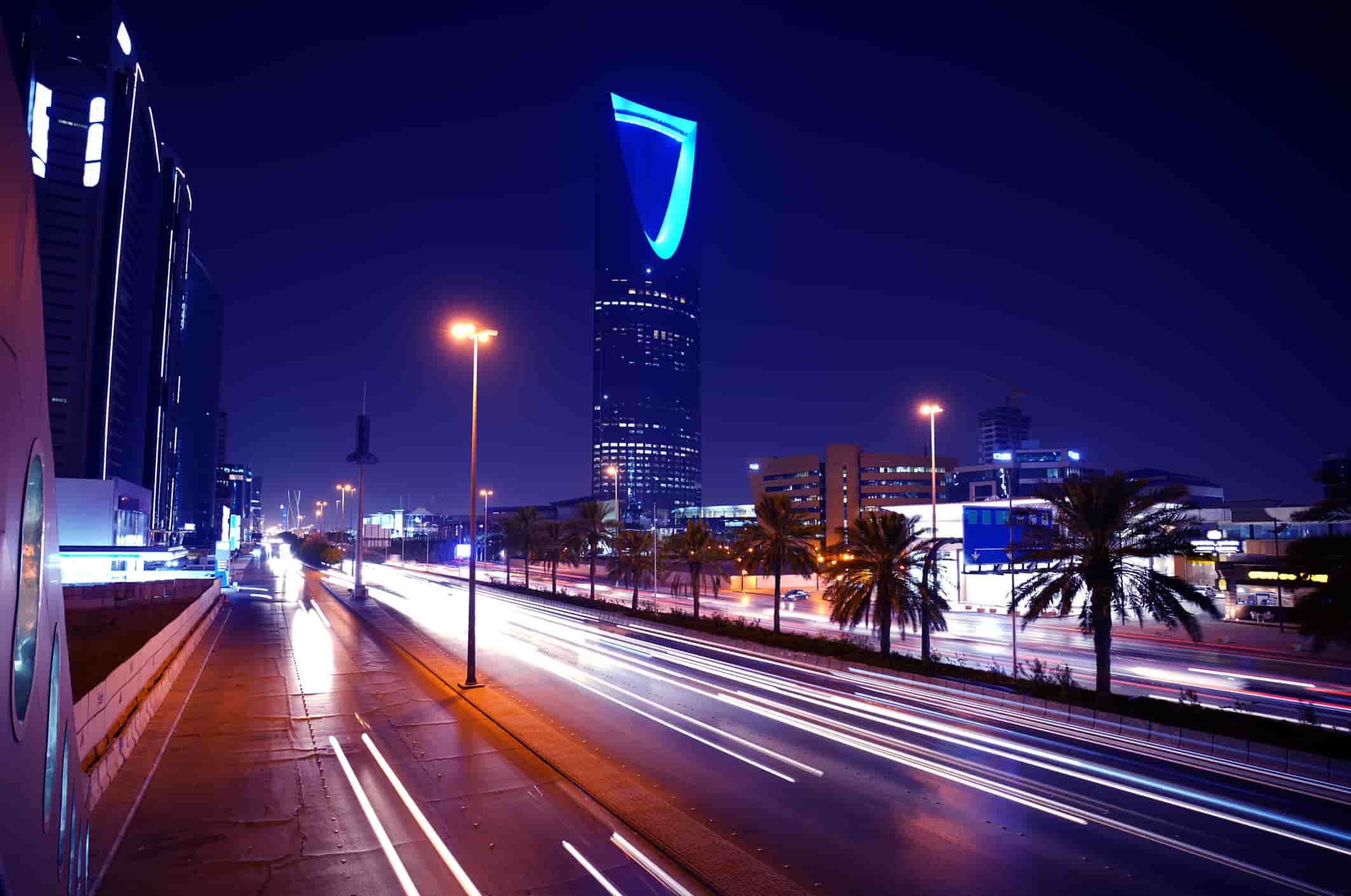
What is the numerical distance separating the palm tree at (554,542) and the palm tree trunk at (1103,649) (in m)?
38.0

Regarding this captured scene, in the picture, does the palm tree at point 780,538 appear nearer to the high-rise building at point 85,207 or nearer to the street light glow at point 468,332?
the street light glow at point 468,332

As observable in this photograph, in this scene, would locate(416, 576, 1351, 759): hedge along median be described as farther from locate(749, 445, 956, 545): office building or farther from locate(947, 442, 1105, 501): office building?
locate(947, 442, 1105, 501): office building

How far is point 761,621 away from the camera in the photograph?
149 feet

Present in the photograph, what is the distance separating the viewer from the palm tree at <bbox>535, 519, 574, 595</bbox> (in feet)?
178

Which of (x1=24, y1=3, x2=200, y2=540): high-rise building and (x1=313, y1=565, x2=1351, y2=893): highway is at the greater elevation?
(x1=24, y1=3, x2=200, y2=540): high-rise building

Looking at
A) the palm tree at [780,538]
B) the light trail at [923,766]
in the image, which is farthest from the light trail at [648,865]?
the palm tree at [780,538]

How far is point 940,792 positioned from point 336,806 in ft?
33.6

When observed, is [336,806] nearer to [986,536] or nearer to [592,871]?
[592,871]

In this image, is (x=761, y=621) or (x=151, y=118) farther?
(x=151, y=118)

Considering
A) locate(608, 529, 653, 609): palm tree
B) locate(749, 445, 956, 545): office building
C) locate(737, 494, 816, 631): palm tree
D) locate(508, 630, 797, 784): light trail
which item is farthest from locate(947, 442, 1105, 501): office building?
locate(508, 630, 797, 784): light trail

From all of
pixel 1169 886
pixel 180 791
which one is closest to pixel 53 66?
pixel 180 791

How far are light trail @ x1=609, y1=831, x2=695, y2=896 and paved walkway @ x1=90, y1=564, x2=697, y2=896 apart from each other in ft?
0.45

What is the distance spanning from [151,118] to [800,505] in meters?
A: 162

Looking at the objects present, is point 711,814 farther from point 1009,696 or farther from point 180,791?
point 1009,696
